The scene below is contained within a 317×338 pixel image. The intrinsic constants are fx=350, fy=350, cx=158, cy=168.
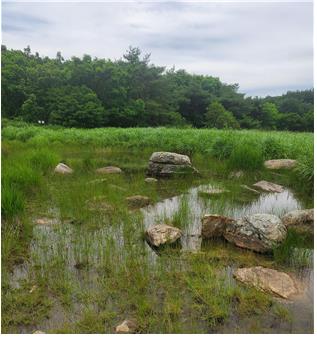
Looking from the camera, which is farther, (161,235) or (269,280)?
(161,235)

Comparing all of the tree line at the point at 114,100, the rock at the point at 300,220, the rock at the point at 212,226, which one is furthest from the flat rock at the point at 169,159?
the tree line at the point at 114,100

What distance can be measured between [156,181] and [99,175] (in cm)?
148

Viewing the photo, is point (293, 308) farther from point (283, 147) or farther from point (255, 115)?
point (255, 115)

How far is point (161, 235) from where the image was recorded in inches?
179

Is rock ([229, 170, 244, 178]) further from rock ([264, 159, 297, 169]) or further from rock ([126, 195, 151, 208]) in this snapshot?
rock ([126, 195, 151, 208])

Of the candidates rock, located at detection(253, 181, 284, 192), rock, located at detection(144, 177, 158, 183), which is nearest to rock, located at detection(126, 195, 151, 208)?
rock, located at detection(144, 177, 158, 183)

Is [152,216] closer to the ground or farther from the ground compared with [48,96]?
closer to the ground

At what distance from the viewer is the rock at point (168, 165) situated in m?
9.59

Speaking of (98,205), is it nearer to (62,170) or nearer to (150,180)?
(150,180)

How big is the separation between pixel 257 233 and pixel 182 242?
0.98 metres

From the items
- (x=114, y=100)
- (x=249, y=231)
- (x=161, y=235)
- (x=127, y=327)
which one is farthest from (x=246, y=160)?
(x=114, y=100)

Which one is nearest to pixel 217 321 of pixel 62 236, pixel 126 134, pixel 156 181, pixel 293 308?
pixel 293 308

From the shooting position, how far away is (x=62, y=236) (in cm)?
473

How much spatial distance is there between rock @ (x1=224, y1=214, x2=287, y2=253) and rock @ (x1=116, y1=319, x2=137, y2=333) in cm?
206
